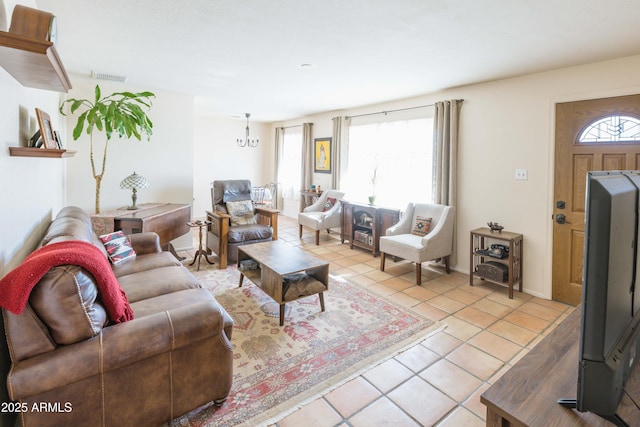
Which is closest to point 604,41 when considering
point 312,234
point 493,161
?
point 493,161

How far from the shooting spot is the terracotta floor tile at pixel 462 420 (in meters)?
1.73

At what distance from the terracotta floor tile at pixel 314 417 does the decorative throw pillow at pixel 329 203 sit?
4.21 m

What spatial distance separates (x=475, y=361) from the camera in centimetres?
230

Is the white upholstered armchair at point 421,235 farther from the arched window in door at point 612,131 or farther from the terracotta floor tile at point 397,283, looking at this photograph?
the arched window in door at point 612,131

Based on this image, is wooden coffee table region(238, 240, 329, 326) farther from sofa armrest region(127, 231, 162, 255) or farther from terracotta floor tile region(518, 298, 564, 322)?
terracotta floor tile region(518, 298, 564, 322)

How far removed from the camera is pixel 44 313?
1.29m

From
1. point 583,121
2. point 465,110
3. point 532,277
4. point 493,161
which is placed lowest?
point 532,277

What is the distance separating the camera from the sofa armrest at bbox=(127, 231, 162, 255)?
10.1ft

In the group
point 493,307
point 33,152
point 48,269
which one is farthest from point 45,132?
point 493,307

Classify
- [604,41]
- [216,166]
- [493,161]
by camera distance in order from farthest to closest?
[216,166] < [493,161] < [604,41]

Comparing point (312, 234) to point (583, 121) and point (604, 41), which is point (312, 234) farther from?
point (604, 41)

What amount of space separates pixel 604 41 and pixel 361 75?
2.14m

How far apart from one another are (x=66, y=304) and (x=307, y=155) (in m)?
5.91

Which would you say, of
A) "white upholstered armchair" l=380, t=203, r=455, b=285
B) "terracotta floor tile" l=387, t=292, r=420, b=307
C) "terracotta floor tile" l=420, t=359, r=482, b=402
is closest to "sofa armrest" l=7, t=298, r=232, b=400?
"terracotta floor tile" l=420, t=359, r=482, b=402
